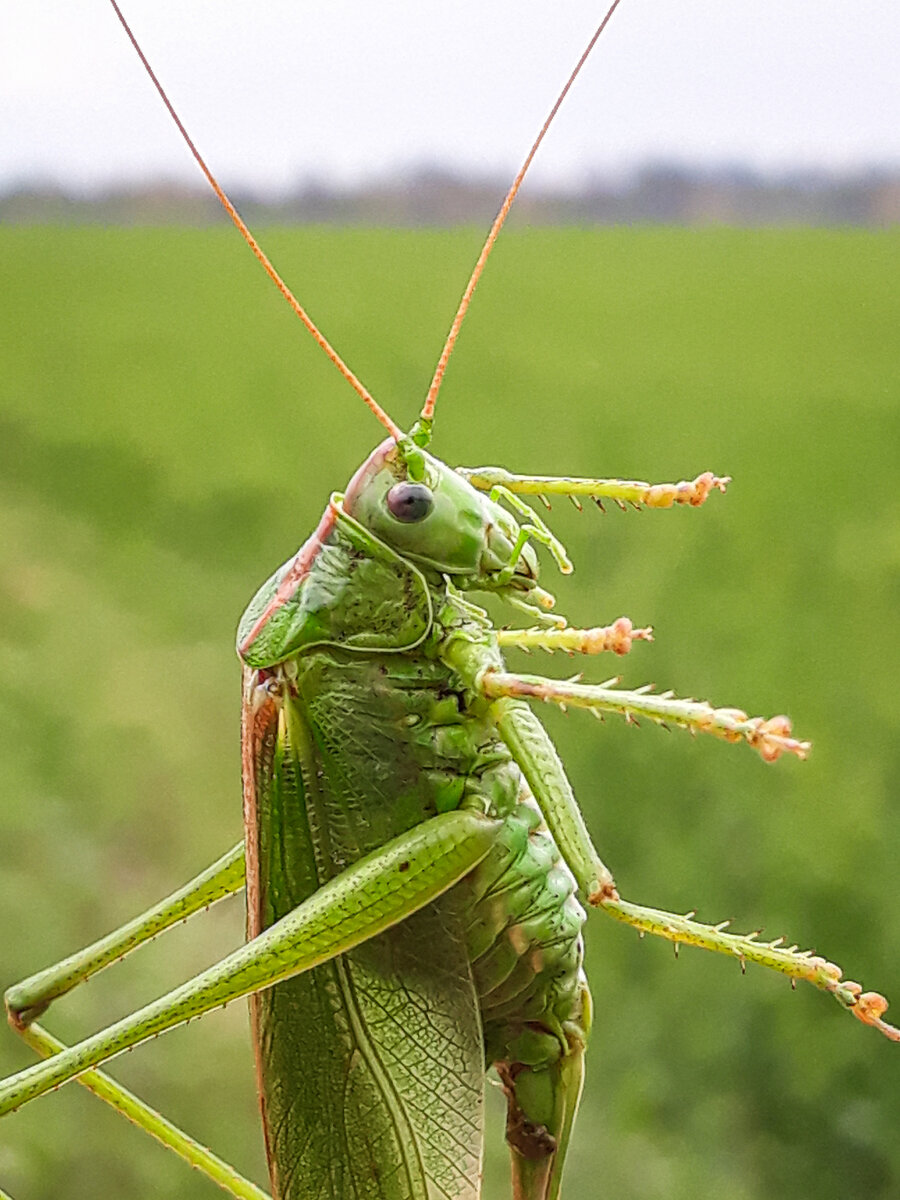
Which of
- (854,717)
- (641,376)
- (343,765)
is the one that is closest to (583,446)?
(641,376)

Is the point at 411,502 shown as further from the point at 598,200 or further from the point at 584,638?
the point at 598,200

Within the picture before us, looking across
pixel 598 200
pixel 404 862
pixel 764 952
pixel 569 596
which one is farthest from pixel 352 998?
pixel 598 200

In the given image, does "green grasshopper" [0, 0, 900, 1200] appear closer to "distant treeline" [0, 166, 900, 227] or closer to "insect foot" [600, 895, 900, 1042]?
"insect foot" [600, 895, 900, 1042]

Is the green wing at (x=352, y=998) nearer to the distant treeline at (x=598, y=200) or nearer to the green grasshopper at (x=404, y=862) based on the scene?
the green grasshopper at (x=404, y=862)

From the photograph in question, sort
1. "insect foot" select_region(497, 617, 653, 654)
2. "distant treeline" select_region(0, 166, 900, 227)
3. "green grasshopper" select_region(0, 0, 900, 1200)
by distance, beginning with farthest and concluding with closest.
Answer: "distant treeline" select_region(0, 166, 900, 227) → "green grasshopper" select_region(0, 0, 900, 1200) → "insect foot" select_region(497, 617, 653, 654)

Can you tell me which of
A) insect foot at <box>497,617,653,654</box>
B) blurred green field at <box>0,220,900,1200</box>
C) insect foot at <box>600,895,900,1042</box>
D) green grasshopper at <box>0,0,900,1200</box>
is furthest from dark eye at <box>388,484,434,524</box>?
blurred green field at <box>0,220,900,1200</box>
